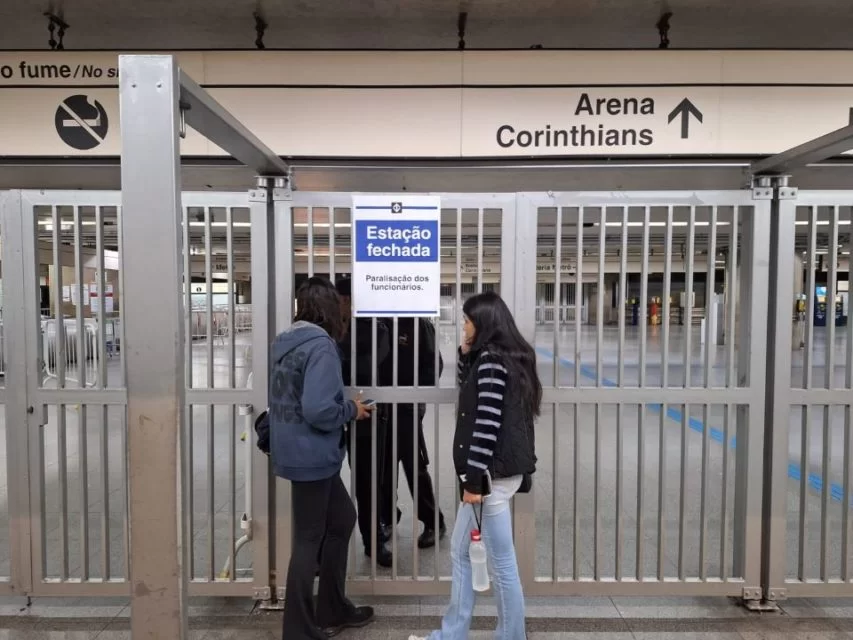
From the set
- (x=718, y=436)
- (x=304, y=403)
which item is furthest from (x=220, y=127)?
(x=718, y=436)

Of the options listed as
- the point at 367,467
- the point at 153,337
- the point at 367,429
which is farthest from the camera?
the point at 367,467

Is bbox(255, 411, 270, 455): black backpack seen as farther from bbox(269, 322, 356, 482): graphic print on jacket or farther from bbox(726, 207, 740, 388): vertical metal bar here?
bbox(726, 207, 740, 388): vertical metal bar

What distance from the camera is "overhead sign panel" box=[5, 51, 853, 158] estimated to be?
4258 millimetres

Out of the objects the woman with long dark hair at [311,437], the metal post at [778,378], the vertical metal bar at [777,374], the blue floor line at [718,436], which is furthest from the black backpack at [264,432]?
the metal post at [778,378]

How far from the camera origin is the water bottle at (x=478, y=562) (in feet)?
8.57

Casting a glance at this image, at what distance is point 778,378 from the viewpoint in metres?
3.21

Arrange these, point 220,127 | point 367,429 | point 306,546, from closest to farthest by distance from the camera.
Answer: point 220,127
point 306,546
point 367,429

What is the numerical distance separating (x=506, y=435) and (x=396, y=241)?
1316 millimetres

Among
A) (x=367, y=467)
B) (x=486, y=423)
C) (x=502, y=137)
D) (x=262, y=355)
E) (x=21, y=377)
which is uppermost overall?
(x=502, y=137)

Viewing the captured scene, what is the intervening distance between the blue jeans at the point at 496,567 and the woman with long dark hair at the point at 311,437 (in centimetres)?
66

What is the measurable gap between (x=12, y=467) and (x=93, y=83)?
3003 mm

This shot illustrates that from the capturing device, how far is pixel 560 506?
5.13 metres

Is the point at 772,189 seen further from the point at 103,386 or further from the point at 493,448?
the point at 103,386
